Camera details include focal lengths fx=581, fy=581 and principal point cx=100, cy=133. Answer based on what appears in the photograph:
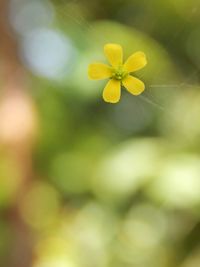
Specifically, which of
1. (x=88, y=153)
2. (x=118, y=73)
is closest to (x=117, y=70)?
(x=118, y=73)

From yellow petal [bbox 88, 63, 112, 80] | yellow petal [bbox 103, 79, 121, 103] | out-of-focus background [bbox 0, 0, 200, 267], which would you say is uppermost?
out-of-focus background [bbox 0, 0, 200, 267]

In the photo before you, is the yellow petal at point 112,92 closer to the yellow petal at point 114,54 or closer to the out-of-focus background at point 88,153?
the yellow petal at point 114,54

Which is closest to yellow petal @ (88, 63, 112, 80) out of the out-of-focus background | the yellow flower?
the yellow flower

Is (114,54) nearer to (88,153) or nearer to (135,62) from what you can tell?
(135,62)

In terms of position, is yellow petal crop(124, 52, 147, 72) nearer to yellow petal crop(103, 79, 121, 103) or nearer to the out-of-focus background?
yellow petal crop(103, 79, 121, 103)

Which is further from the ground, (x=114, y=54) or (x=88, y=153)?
(x=88, y=153)

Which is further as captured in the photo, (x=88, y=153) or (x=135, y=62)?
(x=88, y=153)

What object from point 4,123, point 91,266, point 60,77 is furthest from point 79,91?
point 91,266

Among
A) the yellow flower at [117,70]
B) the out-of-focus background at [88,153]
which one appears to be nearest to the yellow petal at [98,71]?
the yellow flower at [117,70]
